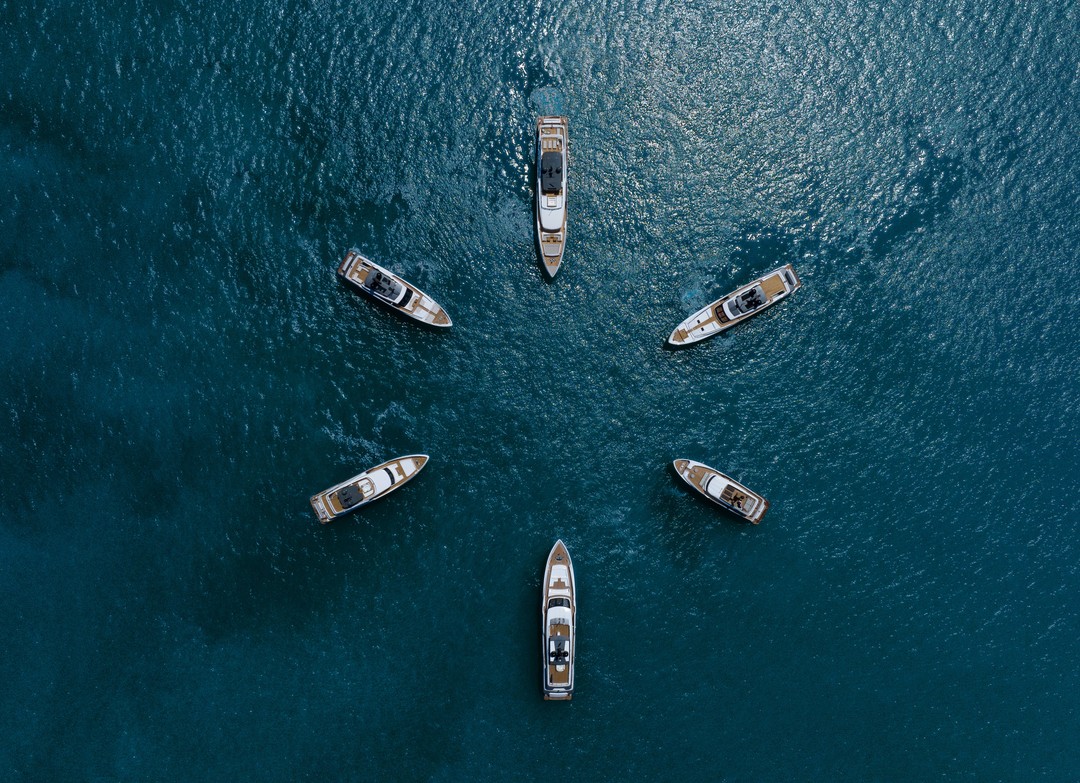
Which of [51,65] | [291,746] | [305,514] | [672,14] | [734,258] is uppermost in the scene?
[672,14]

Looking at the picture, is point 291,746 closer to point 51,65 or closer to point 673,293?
point 673,293

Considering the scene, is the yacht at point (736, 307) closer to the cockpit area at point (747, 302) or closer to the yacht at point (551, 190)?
the cockpit area at point (747, 302)

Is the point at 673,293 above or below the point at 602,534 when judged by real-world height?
above

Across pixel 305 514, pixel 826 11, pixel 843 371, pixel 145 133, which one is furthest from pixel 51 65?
pixel 843 371

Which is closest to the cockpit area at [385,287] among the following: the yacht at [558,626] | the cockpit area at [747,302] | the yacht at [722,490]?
the yacht at [558,626]

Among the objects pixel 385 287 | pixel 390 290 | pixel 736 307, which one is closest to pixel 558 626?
pixel 736 307

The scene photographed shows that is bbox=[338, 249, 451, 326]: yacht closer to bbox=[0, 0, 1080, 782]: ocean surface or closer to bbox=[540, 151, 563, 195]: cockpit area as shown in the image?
bbox=[0, 0, 1080, 782]: ocean surface
